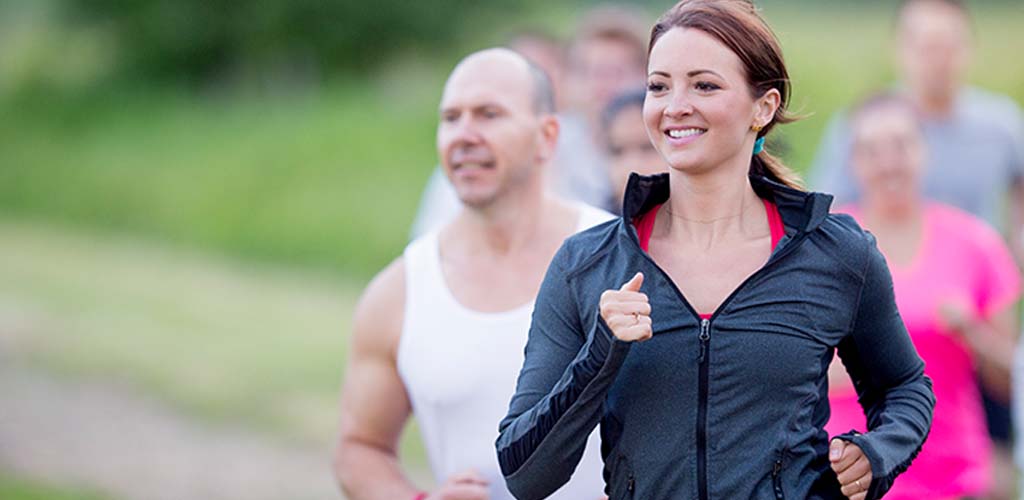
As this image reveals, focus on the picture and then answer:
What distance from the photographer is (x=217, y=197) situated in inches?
682

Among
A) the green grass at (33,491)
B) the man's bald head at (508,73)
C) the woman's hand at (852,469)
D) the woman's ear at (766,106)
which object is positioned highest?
the green grass at (33,491)

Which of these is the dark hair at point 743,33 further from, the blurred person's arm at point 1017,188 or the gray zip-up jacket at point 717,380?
the blurred person's arm at point 1017,188

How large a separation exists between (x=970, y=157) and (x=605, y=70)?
1783 mm

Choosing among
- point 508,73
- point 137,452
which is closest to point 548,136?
A: point 508,73

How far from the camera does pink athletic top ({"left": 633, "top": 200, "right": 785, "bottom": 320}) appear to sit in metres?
3.03

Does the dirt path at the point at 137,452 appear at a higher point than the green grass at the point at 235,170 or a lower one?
lower

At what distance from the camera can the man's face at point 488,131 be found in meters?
4.28

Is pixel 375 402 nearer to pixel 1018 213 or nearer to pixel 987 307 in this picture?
pixel 987 307

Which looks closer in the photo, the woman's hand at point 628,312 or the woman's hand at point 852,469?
the woman's hand at point 628,312

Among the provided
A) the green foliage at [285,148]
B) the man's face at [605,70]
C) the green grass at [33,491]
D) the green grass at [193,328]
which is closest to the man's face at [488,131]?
the man's face at [605,70]

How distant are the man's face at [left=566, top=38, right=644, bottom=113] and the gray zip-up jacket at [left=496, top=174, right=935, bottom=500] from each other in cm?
420

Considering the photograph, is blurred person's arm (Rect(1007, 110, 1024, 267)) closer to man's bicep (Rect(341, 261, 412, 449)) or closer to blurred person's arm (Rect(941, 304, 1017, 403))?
blurred person's arm (Rect(941, 304, 1017, 403))

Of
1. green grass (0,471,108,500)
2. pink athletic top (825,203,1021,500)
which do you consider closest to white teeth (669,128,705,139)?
pink athletic top (825,203,1021,500)

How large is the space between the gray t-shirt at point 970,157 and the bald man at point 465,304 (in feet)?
8.76
